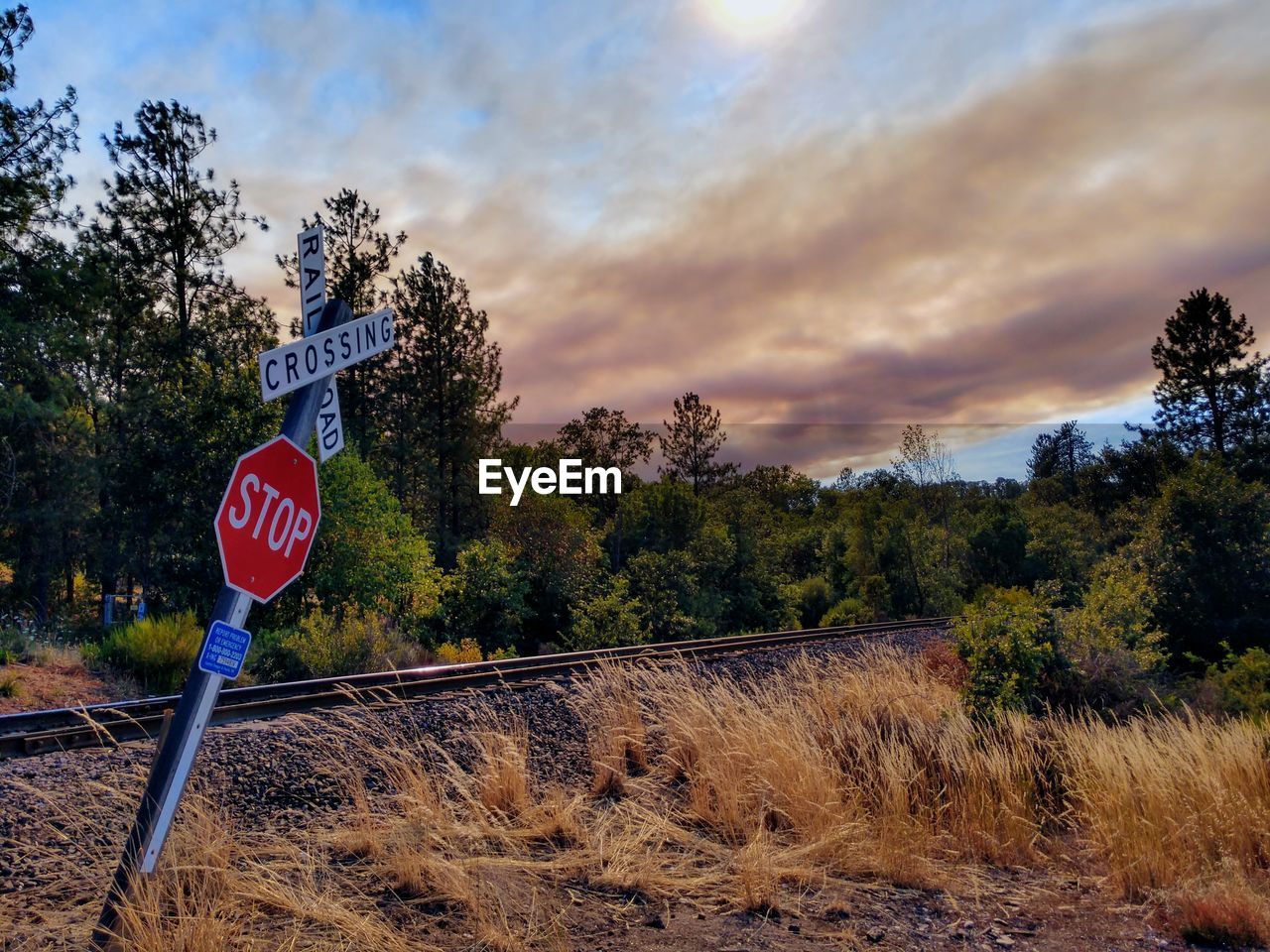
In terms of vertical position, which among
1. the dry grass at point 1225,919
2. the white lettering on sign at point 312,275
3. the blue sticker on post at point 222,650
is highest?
the white lettering on sign at point 312,275

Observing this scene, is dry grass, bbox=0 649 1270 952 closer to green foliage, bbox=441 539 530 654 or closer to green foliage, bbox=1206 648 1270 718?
green foliage, bbox=1206 648 1270 718

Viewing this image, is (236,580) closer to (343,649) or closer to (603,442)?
(343,649)

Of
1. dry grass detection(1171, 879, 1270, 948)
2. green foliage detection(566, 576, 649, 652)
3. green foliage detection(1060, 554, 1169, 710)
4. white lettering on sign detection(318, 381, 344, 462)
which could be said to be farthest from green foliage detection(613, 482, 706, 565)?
white lettering on sign detection(318, 381, 344, 462)

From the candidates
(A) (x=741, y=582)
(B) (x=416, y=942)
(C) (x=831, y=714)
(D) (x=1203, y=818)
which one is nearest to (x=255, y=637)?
(C) (x=831, y=714)

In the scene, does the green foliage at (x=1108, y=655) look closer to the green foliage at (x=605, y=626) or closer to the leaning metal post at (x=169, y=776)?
the green foliage at (x=605, y=626)

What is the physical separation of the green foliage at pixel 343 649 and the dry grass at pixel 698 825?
18.8ft

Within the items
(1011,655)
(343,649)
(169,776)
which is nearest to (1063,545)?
(1011,655)

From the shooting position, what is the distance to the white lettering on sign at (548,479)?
36062 mm

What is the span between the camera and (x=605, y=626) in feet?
81.2

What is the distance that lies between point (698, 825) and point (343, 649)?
30.9 ft

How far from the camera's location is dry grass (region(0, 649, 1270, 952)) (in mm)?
4605

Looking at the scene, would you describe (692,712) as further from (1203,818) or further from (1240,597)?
(1240,597)

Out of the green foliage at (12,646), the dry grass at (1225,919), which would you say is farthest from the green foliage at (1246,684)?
the green foliage at (12,646)

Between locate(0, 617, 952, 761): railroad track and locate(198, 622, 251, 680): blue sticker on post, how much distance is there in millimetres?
2516
